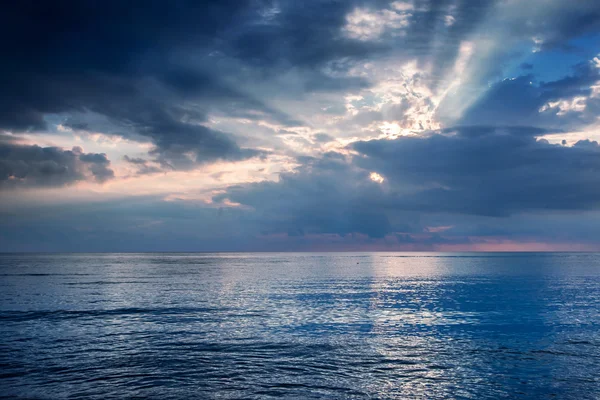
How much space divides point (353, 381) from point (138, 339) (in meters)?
20.0

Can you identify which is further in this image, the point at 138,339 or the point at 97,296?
the point at 97,296

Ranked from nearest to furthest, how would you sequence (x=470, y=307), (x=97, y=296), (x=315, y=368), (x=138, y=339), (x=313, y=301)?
(x=315, y=368), (x=138, y=339), (x=470, y=307), (x=313, y=301), (x=97, y=296)

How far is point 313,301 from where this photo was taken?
60438 millimetres

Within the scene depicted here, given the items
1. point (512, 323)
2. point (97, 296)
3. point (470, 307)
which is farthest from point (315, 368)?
point (97, 296)

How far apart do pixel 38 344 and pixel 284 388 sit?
2288 centimetres

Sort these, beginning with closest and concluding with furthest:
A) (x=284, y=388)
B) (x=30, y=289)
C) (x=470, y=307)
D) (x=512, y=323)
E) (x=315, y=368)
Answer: (x=284, y=388)
(x=315, y=368)
(x=512, y=323)
(x=470, y=307)
(x=30, y=289)

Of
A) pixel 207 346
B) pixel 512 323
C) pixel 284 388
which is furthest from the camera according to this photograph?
pixel 512 323

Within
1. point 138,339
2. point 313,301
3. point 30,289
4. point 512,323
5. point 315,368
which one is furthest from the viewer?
point 30,289

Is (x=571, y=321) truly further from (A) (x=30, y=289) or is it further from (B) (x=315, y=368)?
(A) (x=30, y=289)

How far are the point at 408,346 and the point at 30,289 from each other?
7332 cm

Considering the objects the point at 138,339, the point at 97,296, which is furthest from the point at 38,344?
the point at 97,296

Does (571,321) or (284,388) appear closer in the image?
(284,388)

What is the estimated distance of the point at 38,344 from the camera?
3378 cm

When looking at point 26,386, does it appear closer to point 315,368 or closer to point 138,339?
point 138,339
